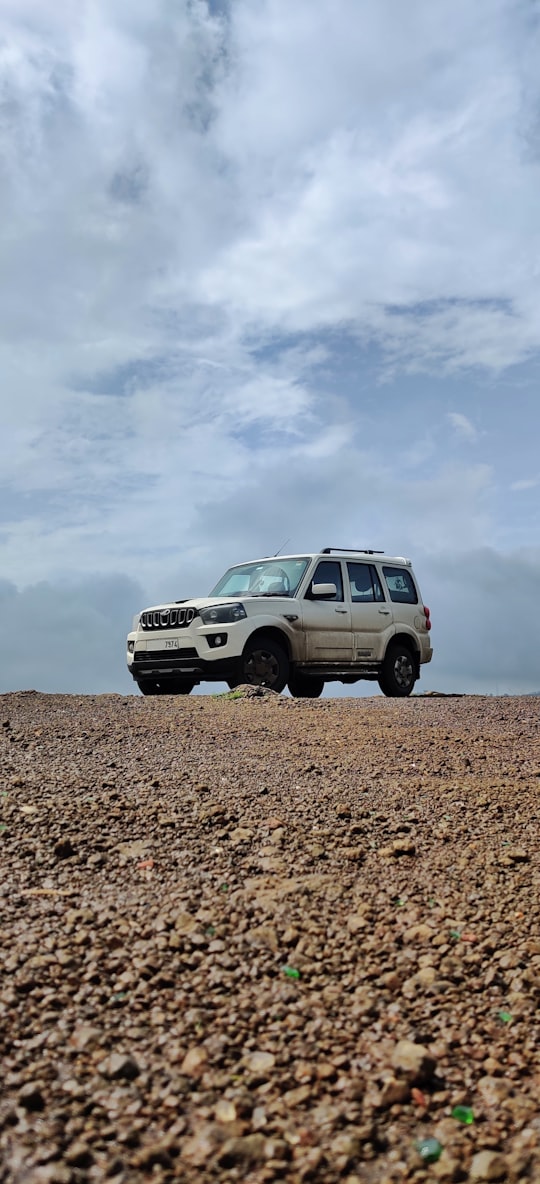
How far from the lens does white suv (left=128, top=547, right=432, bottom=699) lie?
12141 mm

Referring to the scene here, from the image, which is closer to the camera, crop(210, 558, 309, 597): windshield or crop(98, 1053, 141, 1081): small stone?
crop(98, 1053, 141, 1081): small stone

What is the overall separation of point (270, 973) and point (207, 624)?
331 inches

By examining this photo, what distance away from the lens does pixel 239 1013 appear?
3479mm

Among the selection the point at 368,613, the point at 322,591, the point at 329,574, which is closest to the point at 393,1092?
the point at 322,591

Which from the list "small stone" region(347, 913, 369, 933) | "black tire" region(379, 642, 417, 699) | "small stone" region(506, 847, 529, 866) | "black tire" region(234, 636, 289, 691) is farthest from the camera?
"black tire" region(379, 642, 417, 699)

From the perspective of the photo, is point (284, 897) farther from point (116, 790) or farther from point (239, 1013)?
point (116, 790)

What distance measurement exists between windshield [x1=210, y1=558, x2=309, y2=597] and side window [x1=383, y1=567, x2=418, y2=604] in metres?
1.87

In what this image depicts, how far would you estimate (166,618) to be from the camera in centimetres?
1256

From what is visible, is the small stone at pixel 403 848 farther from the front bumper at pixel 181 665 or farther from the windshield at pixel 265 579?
the windshield at pixel 265 579

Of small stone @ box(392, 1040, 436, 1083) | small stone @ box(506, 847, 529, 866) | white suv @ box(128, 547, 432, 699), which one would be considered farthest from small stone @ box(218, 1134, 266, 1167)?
white suv @ box(128, 547, 432, 699)

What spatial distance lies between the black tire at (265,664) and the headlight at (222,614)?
443 mm

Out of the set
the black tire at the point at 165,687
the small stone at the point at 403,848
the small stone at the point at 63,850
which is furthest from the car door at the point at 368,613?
the small stone at the point at 63,850

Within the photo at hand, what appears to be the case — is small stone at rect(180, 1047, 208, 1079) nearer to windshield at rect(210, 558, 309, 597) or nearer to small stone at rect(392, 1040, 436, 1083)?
small stone at rect(392, 1040, 436, 1083)

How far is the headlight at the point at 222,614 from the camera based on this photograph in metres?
12.0
